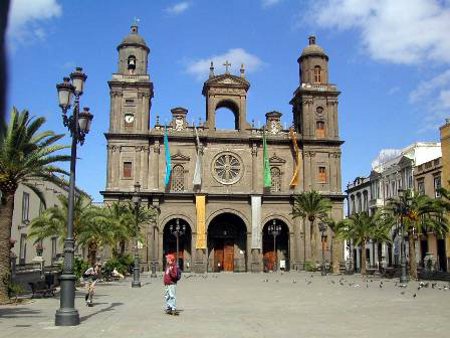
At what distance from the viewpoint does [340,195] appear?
57.6m

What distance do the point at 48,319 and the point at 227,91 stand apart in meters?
47.6

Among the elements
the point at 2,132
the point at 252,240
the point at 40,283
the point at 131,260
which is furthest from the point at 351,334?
the point at 252,240

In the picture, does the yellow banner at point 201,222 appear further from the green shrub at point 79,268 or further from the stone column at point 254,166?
the green shrub at point 79,268

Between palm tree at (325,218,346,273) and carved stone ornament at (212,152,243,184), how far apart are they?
36.4ft

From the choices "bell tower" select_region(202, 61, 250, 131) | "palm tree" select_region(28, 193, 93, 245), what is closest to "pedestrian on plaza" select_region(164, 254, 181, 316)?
"palm tree" select_region(28, 193, 93, 245)

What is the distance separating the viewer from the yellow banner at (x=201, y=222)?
54.7m

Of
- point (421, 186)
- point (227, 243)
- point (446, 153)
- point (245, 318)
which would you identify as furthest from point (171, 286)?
point (421, 186)

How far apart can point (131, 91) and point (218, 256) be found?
20.0m

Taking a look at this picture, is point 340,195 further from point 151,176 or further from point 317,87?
point 151,176

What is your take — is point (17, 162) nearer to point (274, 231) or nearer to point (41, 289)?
point (41, 289)

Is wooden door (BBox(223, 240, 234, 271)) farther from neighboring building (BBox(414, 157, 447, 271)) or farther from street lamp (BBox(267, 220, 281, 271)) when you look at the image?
Result: neighboring building (BBox(414, 157, 447, 271))

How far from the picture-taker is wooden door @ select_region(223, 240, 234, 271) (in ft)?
191

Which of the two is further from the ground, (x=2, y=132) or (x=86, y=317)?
(x=2, y=132)

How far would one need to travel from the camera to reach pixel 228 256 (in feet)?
192
